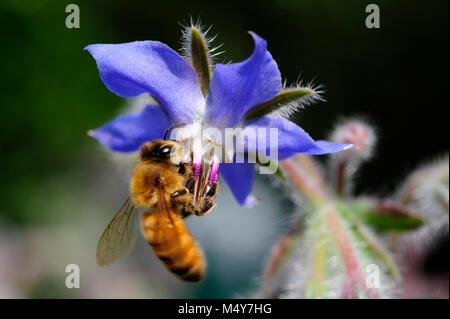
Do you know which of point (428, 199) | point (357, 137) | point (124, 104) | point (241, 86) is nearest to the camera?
point (241, 86)

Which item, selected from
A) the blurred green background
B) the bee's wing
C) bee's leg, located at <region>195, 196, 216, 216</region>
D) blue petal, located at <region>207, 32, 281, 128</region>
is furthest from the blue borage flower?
the blurred green background

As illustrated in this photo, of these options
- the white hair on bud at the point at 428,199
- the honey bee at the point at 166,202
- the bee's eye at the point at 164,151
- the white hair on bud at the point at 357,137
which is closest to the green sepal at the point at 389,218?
the white hair on bud at the point at 428,199

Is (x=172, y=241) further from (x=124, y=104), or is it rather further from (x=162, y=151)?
(x=124, y=104)

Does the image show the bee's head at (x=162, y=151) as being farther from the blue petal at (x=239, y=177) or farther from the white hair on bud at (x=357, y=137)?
the white hair on bud at (x=357, y=137)

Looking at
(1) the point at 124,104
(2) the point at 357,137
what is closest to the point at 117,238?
(2) the point at 357,137

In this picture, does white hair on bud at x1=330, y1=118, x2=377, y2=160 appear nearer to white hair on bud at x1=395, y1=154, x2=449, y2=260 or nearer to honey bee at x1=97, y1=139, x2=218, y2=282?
white hair on bud at x1=395, y1=154, x2=449, y2=260
